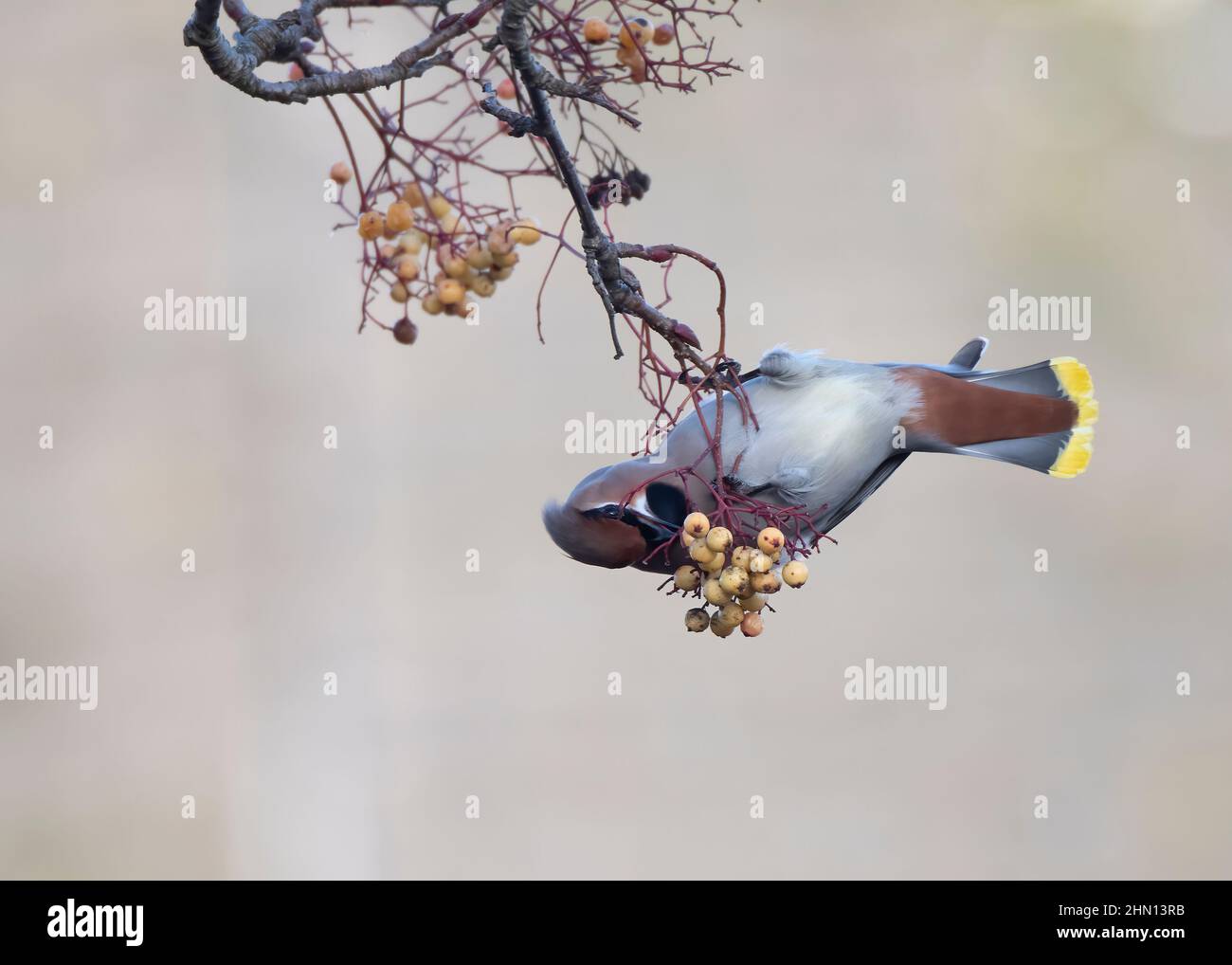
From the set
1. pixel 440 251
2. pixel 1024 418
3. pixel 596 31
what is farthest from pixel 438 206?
pixel 1024 418

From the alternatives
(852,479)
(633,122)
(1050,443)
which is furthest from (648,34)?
(1050,443)

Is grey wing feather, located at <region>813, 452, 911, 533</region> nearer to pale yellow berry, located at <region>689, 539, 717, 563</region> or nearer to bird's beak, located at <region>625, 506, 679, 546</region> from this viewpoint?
bird's beak, located at <region>625, 506, 679, 546</region>

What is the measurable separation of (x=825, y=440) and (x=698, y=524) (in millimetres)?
330

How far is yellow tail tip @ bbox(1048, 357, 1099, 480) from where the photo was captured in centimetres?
154

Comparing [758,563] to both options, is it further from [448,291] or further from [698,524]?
[448,291]

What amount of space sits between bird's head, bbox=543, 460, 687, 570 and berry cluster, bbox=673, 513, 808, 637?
0.59 feet

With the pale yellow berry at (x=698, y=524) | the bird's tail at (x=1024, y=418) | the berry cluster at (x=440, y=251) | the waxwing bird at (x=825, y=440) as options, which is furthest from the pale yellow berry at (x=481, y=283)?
the bird's tail at (x=1024, y=418)

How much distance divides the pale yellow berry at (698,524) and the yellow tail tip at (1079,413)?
58cm

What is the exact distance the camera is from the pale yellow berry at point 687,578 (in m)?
1.17

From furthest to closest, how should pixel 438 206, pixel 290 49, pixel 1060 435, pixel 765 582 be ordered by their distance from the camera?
1. pixel 1060 435
2. pixel 438 206
3. pixel 290 49
4. pixel 765 582

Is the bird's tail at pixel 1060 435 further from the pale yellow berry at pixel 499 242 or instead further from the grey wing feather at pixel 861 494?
the pale yellow berry at pixel 499 242

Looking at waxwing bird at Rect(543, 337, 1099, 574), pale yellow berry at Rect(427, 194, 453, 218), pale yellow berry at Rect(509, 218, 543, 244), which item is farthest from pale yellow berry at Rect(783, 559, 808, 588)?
pale yellow berry at Rect(427, 194, 453, 218)

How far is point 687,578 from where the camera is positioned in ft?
3.85

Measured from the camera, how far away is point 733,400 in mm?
1435
